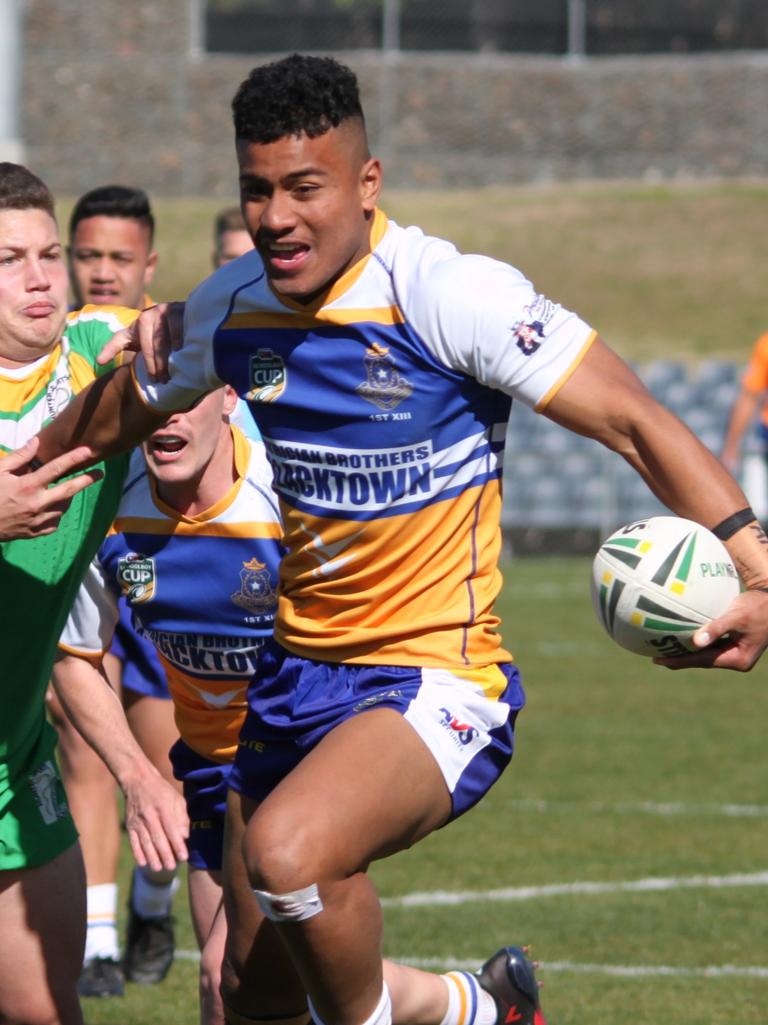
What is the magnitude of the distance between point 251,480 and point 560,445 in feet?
53.3

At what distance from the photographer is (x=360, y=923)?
381cm

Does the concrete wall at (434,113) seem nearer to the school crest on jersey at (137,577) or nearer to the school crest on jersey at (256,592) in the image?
the school crest on jersey at (137,577)

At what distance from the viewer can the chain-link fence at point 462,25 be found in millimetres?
38281

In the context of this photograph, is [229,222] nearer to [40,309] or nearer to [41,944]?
[40,309]

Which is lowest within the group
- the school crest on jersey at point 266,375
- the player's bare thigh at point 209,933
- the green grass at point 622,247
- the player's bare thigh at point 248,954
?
the green grass at point 622,247

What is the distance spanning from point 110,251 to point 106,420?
3597 mm

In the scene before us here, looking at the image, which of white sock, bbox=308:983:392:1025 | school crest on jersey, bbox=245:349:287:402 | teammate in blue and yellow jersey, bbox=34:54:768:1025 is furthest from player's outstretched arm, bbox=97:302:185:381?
white sock, bbox=308:983:392:1025

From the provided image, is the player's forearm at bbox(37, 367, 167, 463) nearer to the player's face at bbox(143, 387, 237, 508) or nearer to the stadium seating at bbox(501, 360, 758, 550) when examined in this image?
the player's face at bbox(143, 387, 237, 508)

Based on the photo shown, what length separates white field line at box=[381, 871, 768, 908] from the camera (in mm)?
7219

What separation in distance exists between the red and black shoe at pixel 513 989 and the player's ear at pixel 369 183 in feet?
7.32

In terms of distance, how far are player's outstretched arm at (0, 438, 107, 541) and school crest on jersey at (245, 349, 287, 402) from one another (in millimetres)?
431

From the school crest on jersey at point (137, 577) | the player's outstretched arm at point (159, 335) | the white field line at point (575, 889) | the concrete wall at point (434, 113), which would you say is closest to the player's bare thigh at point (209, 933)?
the school crest on jersey at point (137, 577)

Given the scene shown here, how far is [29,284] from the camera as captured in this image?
4.43m

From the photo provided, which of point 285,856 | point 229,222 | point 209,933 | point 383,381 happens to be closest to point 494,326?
point 383,381
